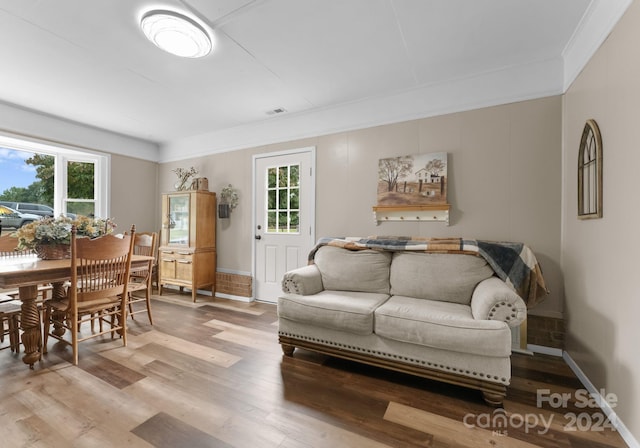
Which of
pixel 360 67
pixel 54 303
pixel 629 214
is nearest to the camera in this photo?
pixel 629 214

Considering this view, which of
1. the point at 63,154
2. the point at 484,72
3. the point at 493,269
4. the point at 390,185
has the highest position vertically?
the point at 484,72

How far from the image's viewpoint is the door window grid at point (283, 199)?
3.73m

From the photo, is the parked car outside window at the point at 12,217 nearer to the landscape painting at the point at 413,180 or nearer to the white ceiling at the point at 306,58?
the white ceiling at the point at 306,58

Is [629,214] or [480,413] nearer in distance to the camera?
[629,214]

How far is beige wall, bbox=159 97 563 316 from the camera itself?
2432 millimetres

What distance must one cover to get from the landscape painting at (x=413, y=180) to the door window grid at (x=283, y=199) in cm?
116

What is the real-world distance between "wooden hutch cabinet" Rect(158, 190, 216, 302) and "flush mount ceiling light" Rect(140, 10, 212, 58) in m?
2.19

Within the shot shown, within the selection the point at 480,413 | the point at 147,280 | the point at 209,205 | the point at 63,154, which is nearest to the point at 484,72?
the point at 480,413

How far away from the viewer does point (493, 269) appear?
2.29m

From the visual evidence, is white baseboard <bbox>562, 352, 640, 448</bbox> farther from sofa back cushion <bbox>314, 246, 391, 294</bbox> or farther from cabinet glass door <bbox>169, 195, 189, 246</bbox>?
cabinet glass door <bbox>169, 195, 189, 246</bbox>

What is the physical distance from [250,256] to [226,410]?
2.52 meters

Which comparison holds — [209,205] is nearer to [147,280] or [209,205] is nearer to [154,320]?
[147,280]

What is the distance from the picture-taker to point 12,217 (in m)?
3.65

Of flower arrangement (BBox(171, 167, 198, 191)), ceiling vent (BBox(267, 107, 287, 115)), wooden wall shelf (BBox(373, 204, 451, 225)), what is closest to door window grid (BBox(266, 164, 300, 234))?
ceiling vent (BBox(267, 107, 287, 115))
